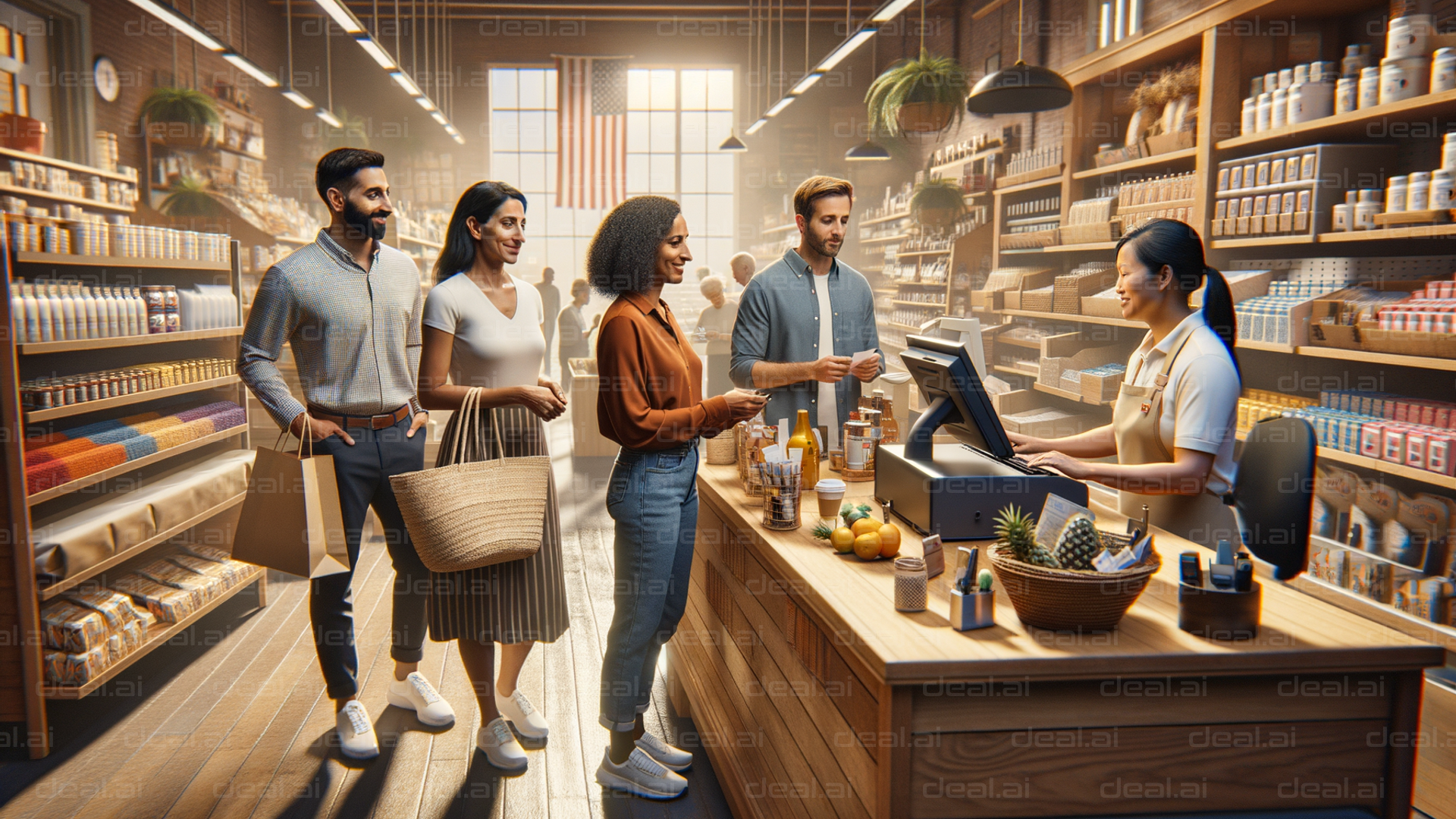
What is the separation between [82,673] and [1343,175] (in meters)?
5.07

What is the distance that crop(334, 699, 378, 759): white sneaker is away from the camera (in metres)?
2.86

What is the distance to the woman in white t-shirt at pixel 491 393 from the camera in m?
2.63

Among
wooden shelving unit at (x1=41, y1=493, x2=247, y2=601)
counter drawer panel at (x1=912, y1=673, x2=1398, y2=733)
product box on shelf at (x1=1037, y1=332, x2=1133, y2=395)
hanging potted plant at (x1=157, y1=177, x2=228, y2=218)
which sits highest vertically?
hanging potted plant at (x1=157, y1=177, x2=228, y2=218)

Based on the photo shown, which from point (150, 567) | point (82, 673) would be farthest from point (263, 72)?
point (82, 673)

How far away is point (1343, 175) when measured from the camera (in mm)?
3807

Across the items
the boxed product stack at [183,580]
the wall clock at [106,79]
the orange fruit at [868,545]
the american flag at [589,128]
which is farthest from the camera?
the american flag at [589,128]

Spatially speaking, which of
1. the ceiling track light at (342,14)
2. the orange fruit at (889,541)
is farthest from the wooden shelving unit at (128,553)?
the ceiling track light at (342,14)

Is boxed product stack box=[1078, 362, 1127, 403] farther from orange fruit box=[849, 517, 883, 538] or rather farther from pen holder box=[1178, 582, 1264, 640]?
pen holder box=[1178, 582, 1264, 640]

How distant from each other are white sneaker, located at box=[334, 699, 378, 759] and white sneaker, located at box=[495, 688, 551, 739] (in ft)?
1.30

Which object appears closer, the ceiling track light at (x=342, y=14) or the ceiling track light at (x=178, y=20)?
the ceiling track light at (x=178, y=20)

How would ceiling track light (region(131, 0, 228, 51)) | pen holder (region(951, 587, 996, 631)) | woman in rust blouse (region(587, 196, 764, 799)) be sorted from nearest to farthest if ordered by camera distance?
pen holder (region(951, 587, 996, 631))
woman in rust blouse (region(587, 196, 764, 799))
ceiling track light (region(131, 0, 228, 51))

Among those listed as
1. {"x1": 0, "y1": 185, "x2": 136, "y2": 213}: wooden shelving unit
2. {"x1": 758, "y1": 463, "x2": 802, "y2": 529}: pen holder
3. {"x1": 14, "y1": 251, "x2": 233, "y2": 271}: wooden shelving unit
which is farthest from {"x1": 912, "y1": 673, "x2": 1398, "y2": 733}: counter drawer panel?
{"x1": 0, "y1": 185, "x2": 136, "y2": 213}: wooden shelving unit

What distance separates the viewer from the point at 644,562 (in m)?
2.41

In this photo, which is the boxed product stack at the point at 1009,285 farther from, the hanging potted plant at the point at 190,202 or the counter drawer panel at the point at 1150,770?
the hanging potted plant at the point at 190,202
